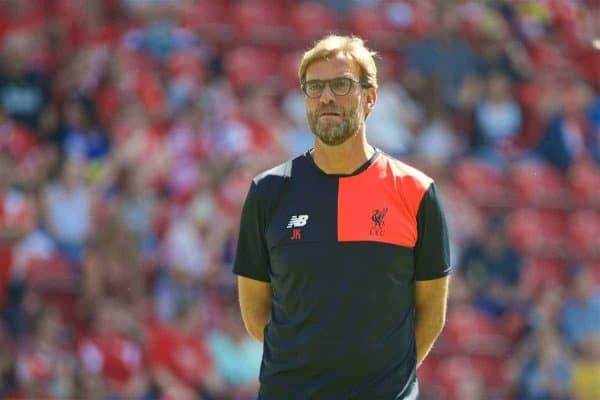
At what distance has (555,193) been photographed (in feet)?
38.4

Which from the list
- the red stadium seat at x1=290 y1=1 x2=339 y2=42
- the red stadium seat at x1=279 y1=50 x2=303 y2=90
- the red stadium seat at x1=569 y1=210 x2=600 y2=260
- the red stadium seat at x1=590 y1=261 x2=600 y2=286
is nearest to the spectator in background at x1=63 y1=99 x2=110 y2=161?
the red stadium seat at x1=279 y1=50 x2=303 y2=90

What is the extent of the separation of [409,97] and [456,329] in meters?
2.20

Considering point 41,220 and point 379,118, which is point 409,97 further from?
point 41,220

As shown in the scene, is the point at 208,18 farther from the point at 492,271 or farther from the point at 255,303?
the point at 255,303

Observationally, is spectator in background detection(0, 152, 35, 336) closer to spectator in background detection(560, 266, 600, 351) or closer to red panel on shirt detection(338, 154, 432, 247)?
spectator in background detection(560, 266, 600, 351)

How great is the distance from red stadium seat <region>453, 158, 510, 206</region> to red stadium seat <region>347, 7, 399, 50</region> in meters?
1.32

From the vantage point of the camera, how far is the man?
4086 mm

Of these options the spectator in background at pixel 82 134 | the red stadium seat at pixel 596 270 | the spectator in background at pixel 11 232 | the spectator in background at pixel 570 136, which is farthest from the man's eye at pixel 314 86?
the spectator in background at pixel 570 136

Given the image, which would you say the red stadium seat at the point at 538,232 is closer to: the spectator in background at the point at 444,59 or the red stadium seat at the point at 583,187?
the red stadium seat at the point at 583,187

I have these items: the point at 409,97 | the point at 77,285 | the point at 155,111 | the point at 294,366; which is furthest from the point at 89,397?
the point at 294,366

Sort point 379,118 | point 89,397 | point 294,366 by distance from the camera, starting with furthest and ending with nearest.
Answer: point 379,118 < point 89,397 < point 294,366

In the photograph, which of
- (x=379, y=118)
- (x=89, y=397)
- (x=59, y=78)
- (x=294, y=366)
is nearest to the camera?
(x=294, y=366)

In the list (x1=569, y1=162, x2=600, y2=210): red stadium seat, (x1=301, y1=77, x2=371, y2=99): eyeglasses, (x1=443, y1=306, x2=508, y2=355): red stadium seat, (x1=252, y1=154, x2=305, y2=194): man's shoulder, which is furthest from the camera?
(x1=569, y1=162, x2=600, y2=210): red stadium seat

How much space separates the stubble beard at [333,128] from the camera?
13.7 ft
